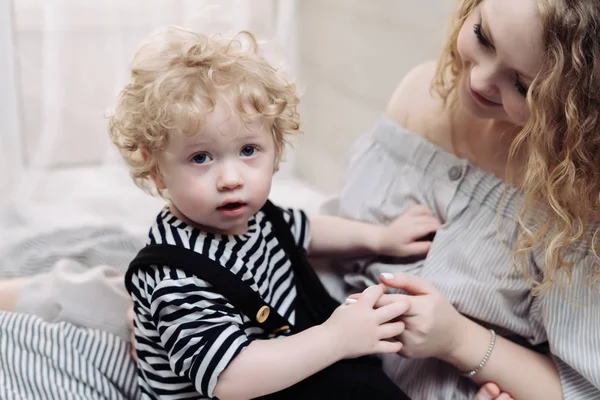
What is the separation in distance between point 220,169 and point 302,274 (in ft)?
0.87

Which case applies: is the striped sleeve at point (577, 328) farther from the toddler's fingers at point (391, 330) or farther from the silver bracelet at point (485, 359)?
the toddler's fingers at point (391, 330)

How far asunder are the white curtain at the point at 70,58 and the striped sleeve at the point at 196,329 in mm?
923

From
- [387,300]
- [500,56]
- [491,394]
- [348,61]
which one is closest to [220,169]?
[387,300]

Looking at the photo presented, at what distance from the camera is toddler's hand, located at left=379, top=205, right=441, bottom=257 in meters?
1.18

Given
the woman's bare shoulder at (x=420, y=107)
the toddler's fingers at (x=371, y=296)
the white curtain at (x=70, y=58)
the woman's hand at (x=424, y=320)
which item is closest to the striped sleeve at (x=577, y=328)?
the woman's hand at (x=424, y=320)

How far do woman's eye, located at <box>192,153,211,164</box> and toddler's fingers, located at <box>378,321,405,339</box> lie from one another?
30cm

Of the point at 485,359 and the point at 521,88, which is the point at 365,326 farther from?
the point at 521,88

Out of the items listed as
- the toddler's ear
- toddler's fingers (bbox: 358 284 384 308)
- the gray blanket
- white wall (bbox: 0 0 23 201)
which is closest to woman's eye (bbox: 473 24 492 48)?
toddler's fingers (bbox: 358 284 384 308)

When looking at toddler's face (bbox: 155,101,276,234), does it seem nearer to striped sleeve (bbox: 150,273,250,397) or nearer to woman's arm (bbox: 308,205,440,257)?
striped sleeve (bbox: 150,273,250,397)

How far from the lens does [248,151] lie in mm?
979

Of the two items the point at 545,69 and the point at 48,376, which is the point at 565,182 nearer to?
the point at 545,69

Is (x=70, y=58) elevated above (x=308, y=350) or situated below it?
above

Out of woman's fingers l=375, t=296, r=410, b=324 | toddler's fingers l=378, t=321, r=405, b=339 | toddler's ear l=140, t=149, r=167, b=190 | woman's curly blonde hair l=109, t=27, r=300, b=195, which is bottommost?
toddler's fingers l=378, t=321, r=405, b=339

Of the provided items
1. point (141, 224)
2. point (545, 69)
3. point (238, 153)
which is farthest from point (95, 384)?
point (545, 69)
